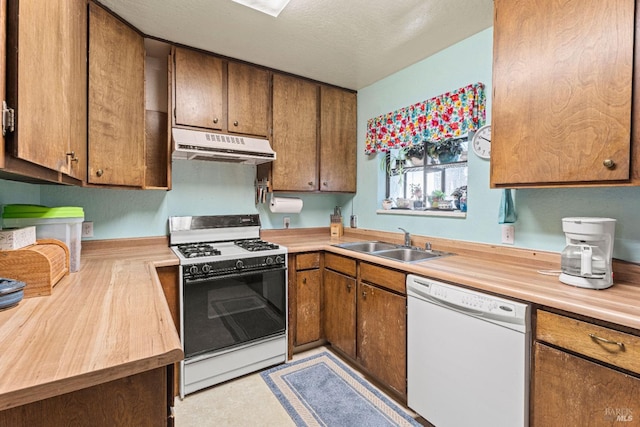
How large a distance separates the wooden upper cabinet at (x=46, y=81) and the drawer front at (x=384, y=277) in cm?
175

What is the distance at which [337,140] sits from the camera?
3096mm

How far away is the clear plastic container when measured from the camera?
1.44m

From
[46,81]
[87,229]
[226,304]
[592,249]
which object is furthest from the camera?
[87,229]

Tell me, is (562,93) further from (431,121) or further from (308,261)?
(308,261)

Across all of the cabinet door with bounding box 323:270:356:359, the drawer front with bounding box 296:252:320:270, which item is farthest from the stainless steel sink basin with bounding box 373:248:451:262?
the drawer front with bounding box 296:252:320:270

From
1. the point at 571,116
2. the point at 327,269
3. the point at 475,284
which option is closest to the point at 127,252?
the point at 327,269

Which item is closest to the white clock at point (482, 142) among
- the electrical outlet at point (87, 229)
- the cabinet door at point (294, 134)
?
the cabinet door at point (294, 134)

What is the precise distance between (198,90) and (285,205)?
47.2 inches

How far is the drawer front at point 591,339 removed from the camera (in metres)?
1.05

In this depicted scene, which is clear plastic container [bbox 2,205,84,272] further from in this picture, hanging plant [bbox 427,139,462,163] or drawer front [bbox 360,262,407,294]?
hanging plant [bbox 427,139,462,163]

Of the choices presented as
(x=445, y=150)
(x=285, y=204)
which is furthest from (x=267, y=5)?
(x=445, y=150)

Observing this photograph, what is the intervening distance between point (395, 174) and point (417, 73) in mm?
899

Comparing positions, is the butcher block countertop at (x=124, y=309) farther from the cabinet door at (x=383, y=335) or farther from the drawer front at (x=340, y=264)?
the cabinet door at (x=383, y=335)

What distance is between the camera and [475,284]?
1.50 m
